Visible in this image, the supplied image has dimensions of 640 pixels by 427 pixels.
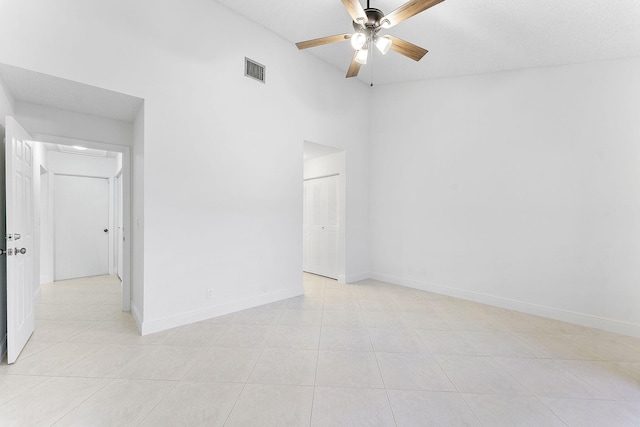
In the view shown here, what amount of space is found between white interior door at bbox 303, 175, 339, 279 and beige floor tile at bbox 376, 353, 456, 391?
2.80m

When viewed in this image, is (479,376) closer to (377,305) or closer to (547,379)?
(547,379)

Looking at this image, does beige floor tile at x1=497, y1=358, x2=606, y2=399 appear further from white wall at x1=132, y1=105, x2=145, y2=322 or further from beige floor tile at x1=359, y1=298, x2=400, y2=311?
white wall at x1=132, y1=105, x2=145, y2=322

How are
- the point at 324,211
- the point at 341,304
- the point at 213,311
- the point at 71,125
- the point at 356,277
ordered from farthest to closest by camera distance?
the point at 324,211 → the point at 356,277 → the point at 341,304 → the point at 213,311 → the point at 71,125

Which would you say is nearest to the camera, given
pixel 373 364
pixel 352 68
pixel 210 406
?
pixel 210 406

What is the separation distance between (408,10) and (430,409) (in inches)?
120

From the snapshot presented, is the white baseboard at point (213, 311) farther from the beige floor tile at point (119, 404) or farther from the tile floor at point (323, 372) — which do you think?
the beige floor tile at point (119, 404)

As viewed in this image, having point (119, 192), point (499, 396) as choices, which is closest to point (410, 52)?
point (499, 396)

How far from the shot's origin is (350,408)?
1842 mm

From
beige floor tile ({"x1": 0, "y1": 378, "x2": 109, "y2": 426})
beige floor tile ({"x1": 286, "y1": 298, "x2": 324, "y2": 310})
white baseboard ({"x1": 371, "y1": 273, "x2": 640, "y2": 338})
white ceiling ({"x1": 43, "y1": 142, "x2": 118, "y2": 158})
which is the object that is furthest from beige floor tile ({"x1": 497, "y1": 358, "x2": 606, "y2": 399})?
white ceiling ({"x1": 43, "y1": 142, "x2": 118, "y2": 158})

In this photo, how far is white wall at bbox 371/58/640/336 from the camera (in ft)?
10.6

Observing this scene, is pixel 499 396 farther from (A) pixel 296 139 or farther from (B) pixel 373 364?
(A) pixel 296 139

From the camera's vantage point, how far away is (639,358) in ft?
8.43

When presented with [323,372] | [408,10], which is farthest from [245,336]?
[408,10]

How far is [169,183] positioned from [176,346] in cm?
165
